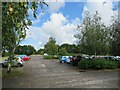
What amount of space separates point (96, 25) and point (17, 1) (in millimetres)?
29746

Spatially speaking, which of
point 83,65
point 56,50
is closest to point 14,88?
point 83,65

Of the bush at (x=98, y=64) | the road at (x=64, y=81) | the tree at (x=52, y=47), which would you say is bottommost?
the road at (x=64, y=81)

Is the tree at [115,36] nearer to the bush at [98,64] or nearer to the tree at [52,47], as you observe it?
the bush at [98,64]

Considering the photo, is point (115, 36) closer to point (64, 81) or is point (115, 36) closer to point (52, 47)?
point (64, 81)

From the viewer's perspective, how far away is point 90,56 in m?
37.5

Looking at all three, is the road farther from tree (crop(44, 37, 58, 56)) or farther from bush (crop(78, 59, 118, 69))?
tree (crop(44, 37, 58, 56))

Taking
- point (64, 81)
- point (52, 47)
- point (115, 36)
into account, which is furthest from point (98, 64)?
point (52, 47)

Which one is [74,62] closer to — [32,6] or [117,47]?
[117,47]

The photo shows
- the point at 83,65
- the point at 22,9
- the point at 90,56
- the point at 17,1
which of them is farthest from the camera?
the point at 90,56

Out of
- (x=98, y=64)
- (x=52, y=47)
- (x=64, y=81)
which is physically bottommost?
(x=64, y=81)

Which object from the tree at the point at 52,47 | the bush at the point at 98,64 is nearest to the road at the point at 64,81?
the bush at the point at 98,64

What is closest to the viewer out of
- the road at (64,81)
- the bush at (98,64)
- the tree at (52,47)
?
the road at (64,81)

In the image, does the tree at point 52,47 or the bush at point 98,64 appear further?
the tree at point 52,47

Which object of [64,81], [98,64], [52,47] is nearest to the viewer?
[64,81]
